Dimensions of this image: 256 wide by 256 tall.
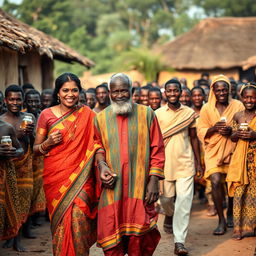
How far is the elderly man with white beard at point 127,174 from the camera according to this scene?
15.4 feet

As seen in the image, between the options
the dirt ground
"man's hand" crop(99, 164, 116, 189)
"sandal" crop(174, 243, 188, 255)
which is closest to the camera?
"man's hand" crop(99, 164, 116, 189)

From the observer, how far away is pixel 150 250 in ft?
16.0

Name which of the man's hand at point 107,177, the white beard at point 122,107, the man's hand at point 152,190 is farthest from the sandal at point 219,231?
the white beard at point 122,107

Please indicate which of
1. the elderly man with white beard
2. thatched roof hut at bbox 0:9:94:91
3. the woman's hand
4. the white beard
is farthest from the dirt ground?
thatched roof hut at bbox 0:9:94:91

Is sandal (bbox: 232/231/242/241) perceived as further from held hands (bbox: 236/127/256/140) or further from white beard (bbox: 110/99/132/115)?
white beard (bbox: 110/99/132/115)

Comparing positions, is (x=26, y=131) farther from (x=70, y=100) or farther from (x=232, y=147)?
(x=232, y=147)

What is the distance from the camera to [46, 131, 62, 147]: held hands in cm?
494

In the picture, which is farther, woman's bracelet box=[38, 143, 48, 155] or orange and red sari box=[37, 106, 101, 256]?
woman's bracelet box=[38, 143, 48, 155]

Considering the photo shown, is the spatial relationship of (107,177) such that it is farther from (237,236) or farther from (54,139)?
(237,236)

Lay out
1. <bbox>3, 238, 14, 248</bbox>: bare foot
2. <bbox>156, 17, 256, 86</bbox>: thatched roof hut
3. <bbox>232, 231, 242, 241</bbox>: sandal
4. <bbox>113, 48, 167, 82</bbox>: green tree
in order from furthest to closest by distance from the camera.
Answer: <bbox>156, 17, 256, 86</bbox>: thatched roof hut < <bbox>113, 48, 167, 82</bbox>: green tree < <bbox>232, 231, 242, 241</bbox>: sandal < <bbox>3, 238, 14, 248</bbox>: bare foot

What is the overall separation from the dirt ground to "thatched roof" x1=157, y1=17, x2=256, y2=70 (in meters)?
16.4

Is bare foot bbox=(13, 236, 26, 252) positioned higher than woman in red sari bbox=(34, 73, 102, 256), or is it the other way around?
woman in red sari bbox=(34, 73, 102, 256)

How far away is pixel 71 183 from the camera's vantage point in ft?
16.4

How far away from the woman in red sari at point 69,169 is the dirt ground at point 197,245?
1.57m
